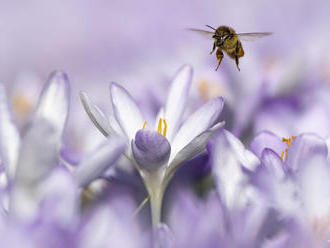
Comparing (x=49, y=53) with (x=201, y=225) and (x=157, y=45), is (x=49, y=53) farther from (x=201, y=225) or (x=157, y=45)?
(x=201, y=225)

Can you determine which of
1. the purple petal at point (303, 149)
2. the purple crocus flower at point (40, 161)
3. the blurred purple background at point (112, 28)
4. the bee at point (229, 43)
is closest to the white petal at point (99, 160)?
the purple crocus flower at point (40, 161)

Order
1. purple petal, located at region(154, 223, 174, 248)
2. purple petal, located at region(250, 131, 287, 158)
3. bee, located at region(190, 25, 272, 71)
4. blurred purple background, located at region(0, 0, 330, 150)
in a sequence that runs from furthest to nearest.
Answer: blurred purple background, located at region(0, 0, 330, 150)
bee, located at region(190, 25, 272, 71)
purple petal, located at region(250, 131, 287, 158)
purple petal, located at region(154, 223, 174, 248)

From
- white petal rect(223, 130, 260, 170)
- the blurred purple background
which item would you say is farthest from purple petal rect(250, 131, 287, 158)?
the blurred purple background

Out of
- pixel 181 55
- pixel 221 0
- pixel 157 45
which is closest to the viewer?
pixel 181 55

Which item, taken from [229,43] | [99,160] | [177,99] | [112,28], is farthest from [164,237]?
[112,28]

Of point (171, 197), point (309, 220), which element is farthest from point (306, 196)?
point (171, 197)

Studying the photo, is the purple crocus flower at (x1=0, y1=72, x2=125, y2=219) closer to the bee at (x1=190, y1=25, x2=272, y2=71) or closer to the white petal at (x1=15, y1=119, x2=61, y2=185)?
the white petal at (x1=15, y1=119, x2=61, y2=185)

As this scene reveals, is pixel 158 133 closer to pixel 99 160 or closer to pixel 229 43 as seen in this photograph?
pixel 99 160
